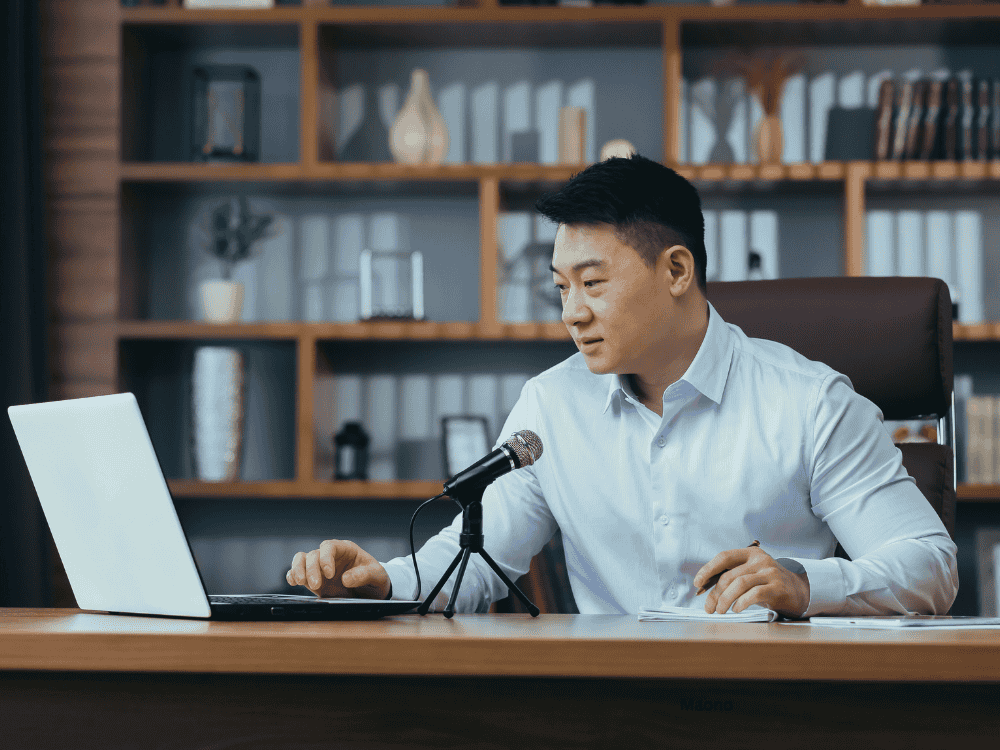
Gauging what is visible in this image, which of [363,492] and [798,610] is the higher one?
[798,610]

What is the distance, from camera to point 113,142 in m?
2.71

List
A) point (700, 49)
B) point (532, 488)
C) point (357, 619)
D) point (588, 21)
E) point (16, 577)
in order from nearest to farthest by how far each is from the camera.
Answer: point (357, 619) < point (532, 488) < point (16, 577) < point (588, 21) < point (700, 49)

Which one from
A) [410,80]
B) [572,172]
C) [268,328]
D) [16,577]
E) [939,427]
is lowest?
[16,577]

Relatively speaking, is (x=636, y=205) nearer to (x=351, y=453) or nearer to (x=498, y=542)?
(x=498, y=542)

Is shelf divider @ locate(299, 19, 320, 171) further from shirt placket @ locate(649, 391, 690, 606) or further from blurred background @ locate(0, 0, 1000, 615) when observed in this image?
shirt placket @ locate(649, 391, 690, 606)

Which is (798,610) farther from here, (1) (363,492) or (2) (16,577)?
(2) (16,577)

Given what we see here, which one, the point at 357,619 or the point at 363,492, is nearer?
the point at 357,619

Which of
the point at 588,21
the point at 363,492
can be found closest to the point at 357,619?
the point at 363,492

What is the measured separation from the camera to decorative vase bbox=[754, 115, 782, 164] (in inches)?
102

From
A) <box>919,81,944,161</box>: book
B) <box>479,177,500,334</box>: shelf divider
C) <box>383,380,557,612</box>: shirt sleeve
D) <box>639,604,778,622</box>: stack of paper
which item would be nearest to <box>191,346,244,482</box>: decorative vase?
<box>479,177,500,334</box>: shelf divider

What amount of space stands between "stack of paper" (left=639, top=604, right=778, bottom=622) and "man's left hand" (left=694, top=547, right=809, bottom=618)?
1cm

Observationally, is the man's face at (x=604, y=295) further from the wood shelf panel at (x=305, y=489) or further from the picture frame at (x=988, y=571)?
the picture frame at (x=988, y=571)

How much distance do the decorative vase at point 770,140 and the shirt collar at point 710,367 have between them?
4.51 ft

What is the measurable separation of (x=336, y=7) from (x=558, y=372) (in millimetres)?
1617
